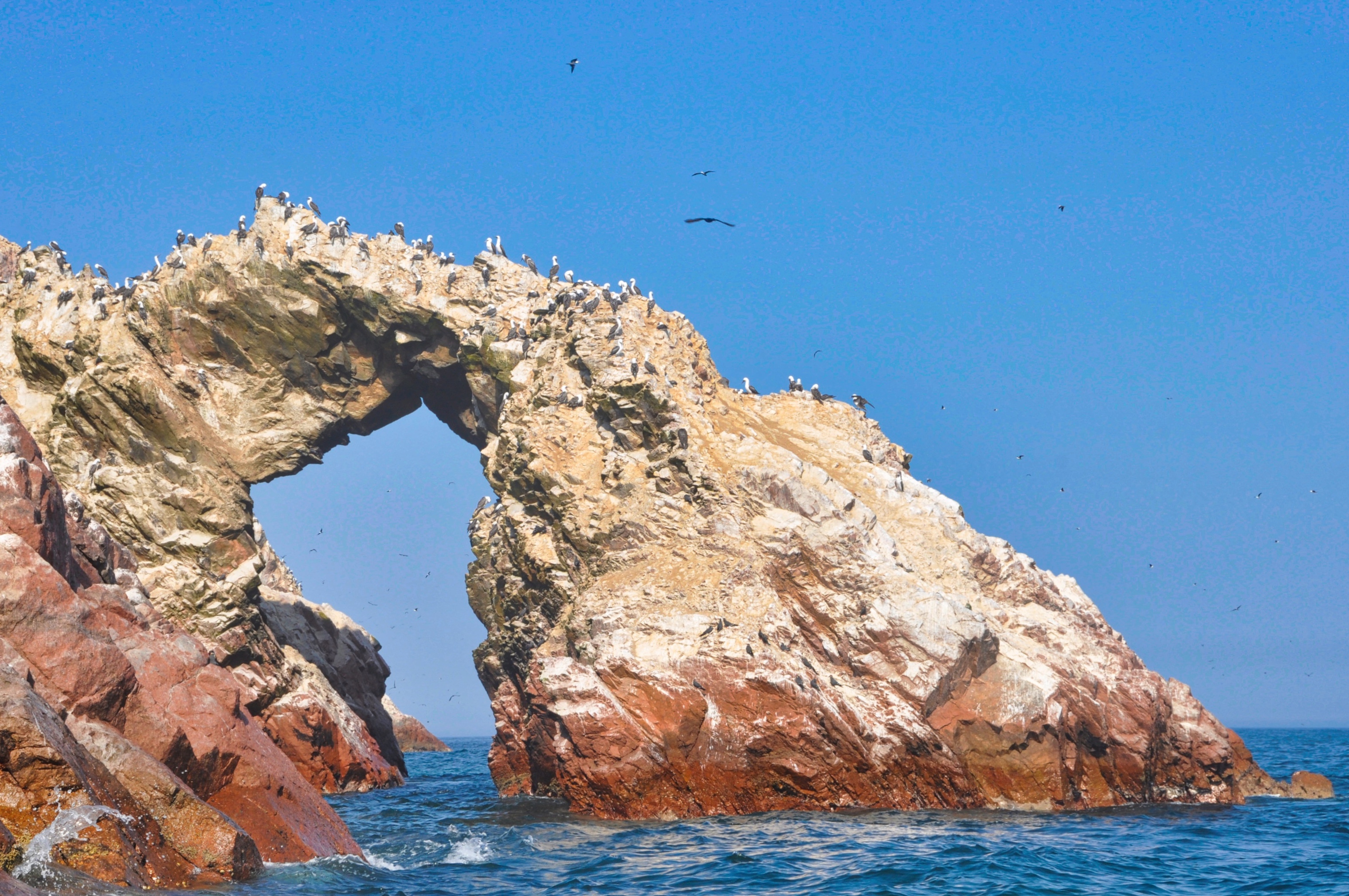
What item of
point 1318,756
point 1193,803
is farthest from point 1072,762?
point 1318,756

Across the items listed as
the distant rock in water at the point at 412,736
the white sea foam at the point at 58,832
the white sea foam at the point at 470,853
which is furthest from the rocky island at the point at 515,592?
the distant rock in water at the point at 412,736

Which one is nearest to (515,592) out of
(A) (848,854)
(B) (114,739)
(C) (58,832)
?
(A) (848,854)

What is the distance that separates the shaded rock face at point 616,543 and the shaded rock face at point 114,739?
10709mm

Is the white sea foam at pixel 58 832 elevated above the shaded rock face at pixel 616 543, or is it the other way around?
the shaded rock face at pixel 616 543

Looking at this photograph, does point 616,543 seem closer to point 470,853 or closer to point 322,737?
point 470,853

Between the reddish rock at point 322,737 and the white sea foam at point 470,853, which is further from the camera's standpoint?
the reddish rock at point 322,737

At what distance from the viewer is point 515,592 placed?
36906 mm

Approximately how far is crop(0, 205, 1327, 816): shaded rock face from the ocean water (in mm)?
1837

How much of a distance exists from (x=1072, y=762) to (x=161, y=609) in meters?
29.5

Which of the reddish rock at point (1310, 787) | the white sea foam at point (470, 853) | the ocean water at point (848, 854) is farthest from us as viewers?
the reddish rock at point (1310, 787)

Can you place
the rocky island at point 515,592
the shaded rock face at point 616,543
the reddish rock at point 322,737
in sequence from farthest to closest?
the reddish rock at point 322,737 → the shaded rock face at point 616,543 → the rocky island at point 515,592

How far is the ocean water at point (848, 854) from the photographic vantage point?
18.2 m

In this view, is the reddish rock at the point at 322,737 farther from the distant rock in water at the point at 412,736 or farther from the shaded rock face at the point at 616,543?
the distant rock in water at the point at 412,736

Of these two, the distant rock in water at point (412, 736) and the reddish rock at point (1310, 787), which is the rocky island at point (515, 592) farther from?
the distant rock in water at point (412, 736)
